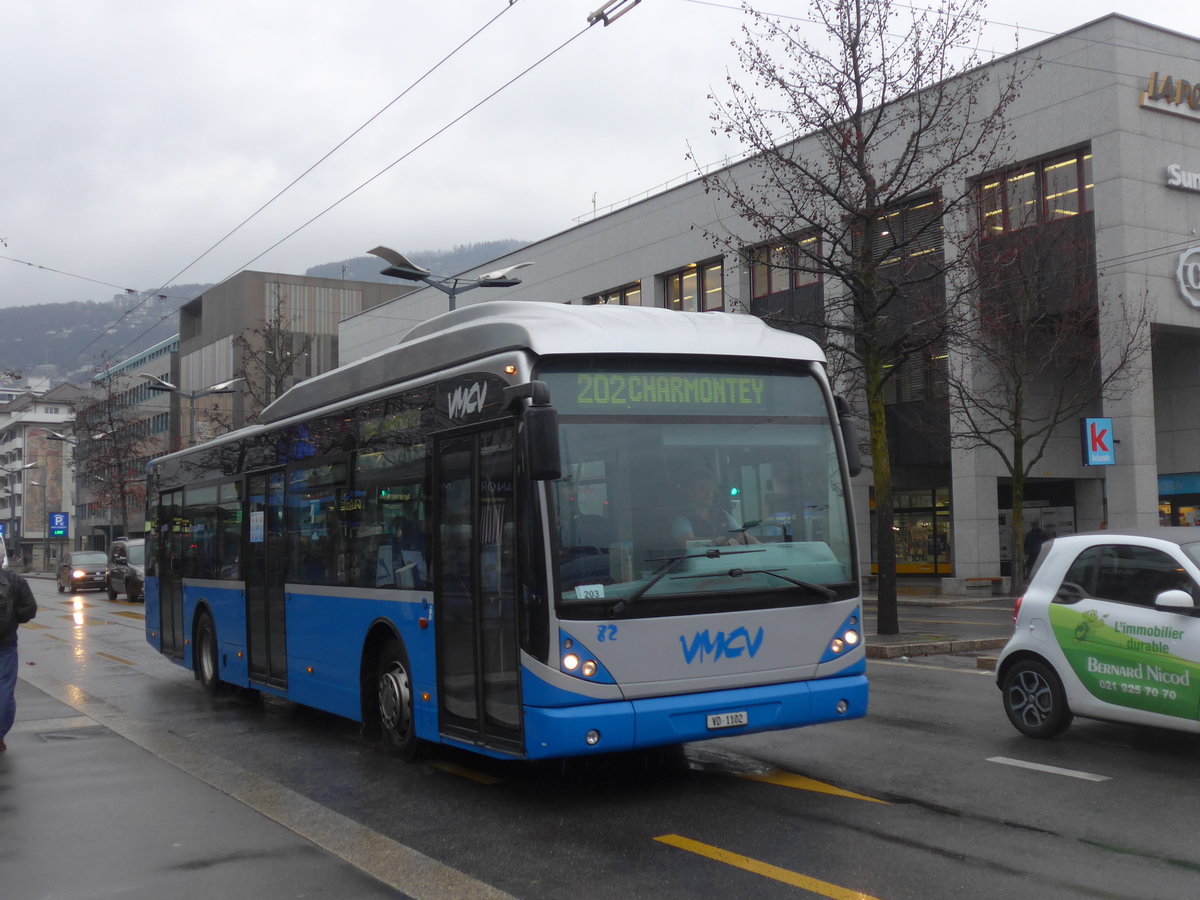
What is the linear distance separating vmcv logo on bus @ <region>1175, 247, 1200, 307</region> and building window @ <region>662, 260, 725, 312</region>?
13.6 m

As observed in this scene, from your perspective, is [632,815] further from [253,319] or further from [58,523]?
[58,523]

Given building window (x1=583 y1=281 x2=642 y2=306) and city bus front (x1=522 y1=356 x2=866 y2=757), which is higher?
building window (x1=583 y1=281 x2=642 y2=306)

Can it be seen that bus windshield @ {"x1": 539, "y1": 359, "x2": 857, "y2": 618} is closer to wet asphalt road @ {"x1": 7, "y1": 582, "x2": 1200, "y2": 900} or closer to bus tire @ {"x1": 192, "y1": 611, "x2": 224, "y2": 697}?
wet asphalt road @ {"x1": 7, "y1": 582, "x2": 1200, "y2": 900}

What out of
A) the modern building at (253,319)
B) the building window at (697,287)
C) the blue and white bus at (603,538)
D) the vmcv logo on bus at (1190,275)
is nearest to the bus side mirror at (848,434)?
the blue and white bus at (603,538)

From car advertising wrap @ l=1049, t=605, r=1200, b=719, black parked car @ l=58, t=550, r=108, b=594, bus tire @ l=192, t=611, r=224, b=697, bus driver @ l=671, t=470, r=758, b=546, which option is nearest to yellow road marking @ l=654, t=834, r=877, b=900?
bus driver @ l=671, t=470, r=758, b=546

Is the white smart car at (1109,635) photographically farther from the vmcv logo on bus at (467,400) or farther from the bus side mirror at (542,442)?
the vmcv logo on bus at (467,400)

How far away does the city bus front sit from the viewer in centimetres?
688

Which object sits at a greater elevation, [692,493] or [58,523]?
[692,493]

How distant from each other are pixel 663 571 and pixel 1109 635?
3.50 metres

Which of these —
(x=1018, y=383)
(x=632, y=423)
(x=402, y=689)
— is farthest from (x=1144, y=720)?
(x=1018, y=383)

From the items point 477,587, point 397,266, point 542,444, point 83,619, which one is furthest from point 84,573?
point 542,444

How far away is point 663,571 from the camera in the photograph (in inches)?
278

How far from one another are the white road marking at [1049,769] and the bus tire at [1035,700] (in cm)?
73

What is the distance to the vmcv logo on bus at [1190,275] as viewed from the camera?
2811 cm
